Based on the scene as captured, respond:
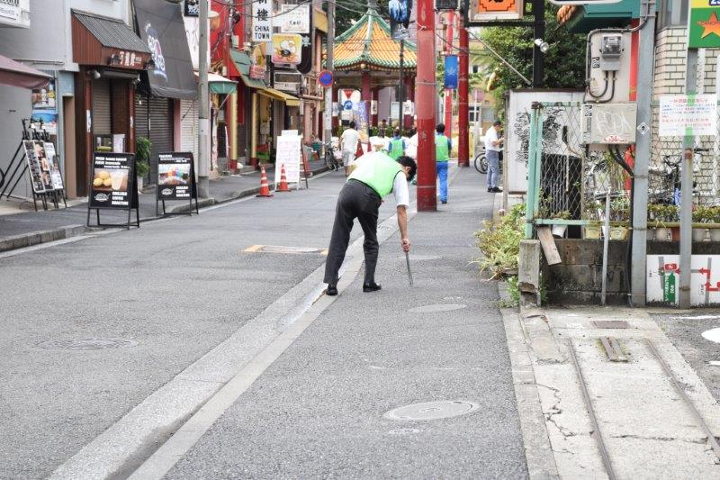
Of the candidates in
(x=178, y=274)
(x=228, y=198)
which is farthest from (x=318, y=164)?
(x=178, y=274)

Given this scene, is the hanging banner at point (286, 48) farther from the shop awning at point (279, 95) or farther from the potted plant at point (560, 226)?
the potted plant at point (560, 226)

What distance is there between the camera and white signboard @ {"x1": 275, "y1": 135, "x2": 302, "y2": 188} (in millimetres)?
31884

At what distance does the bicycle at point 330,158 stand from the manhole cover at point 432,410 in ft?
130

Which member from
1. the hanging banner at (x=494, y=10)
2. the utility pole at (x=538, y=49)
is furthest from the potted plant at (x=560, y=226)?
the hanging banner at (x=494, y=10)

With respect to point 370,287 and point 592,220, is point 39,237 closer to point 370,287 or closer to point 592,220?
point 370,287

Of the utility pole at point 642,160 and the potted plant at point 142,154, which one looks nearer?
the utility pole at point 642,160

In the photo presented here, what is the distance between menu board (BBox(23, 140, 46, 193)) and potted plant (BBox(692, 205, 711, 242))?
1405cm

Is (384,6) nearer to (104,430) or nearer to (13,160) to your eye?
(13,160)

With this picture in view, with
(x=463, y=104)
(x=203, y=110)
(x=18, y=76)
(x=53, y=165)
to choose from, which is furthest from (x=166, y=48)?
(x=463, y=104)

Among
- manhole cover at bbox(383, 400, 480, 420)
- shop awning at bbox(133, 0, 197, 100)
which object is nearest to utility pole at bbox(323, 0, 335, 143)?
shop awning at bbox(133, 0, 197, 100)

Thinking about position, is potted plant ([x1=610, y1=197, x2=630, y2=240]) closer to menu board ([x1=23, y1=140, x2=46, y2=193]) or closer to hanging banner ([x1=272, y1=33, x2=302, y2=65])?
menu board ([x1=23, y1=140, x2=46, y2=193])

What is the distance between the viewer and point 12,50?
2492 cm

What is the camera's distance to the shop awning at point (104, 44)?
82.6 feet

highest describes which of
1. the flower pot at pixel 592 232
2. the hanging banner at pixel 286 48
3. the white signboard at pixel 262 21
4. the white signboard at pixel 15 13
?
the white signboard at pixel 262 21
